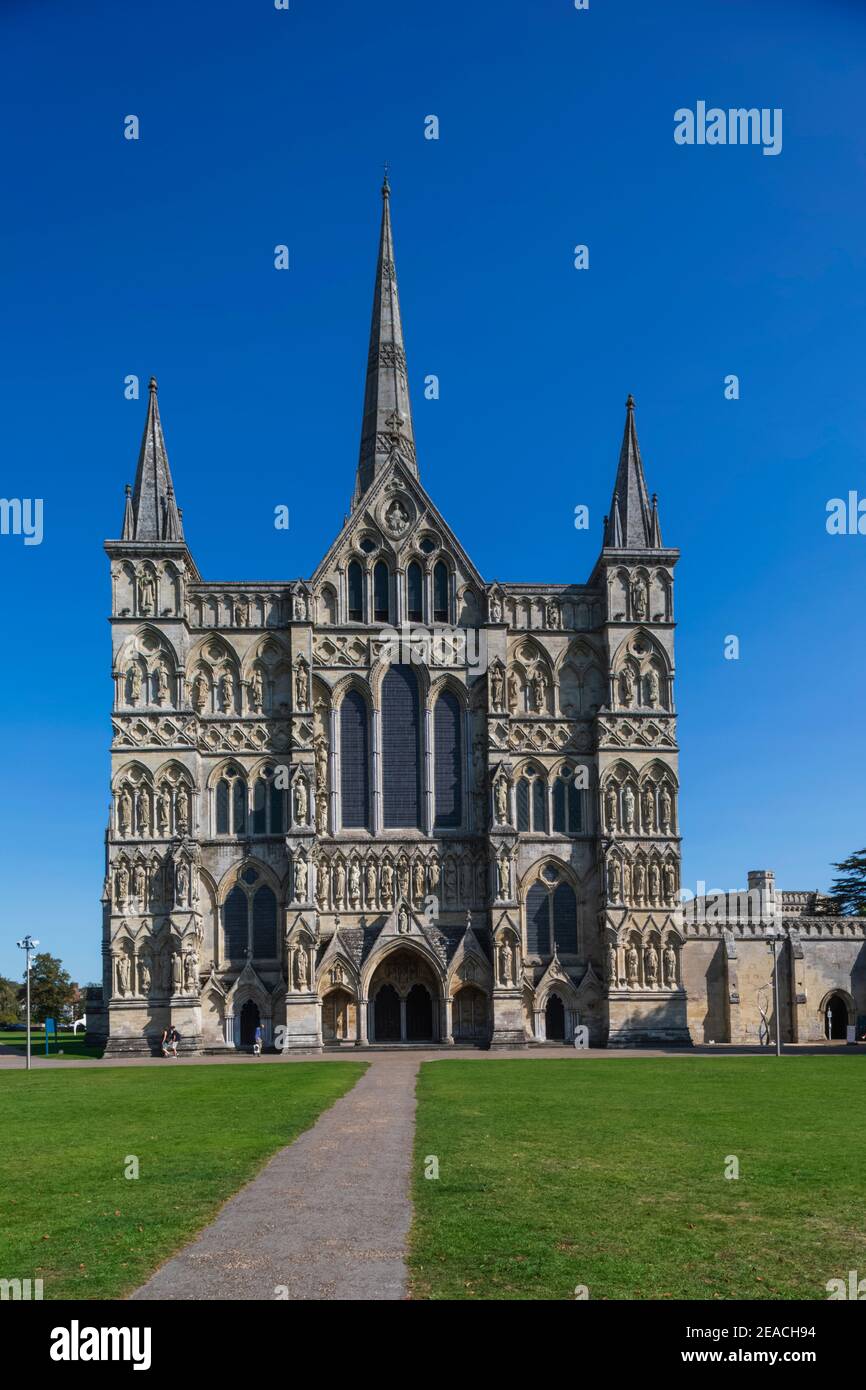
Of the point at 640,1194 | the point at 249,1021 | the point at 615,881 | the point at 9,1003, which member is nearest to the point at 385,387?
the point at 615,881

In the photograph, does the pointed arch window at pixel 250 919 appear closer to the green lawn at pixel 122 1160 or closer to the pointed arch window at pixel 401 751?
the pointed arch window at pixel 401 751

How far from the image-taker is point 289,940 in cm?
6069

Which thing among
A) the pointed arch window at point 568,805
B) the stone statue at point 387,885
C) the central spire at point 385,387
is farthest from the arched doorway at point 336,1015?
the central spire at point 385,387

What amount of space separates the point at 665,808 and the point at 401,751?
13.1 m

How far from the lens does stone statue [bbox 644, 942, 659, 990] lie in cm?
6300

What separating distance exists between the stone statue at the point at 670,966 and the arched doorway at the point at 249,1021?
1935 centimetres

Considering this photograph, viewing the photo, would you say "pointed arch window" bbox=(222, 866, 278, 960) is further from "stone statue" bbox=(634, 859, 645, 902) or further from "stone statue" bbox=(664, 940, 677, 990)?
"stone statue" bbox=(664, 940, 677, 990)

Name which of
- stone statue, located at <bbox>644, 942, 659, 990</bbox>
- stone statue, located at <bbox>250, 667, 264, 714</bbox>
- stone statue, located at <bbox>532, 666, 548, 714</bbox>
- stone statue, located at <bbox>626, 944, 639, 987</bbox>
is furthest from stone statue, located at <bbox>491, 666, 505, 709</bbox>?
stone statue, located at <bbox>644, 942, 659, 990</bbox>

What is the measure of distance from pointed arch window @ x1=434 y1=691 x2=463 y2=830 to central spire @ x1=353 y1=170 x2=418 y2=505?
14207 mm

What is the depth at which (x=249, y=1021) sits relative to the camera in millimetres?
62469

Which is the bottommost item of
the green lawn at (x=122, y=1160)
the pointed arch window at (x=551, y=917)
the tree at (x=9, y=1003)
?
the tree at (x=9, y=1003)

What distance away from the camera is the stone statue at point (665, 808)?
64125 mm

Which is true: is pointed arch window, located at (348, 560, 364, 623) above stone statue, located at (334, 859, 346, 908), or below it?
above

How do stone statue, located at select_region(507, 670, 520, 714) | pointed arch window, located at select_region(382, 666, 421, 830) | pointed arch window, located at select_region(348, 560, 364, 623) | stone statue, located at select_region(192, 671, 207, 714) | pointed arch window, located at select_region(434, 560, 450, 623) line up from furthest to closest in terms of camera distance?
pointed arch window, located at select_region(434, 560, 450, 623) → pointed arch window, located at select_region(348, 560, 364, 623) → stone statue, located at select_region(507, 670, 520, 714) → pointed arch window, located at select_region(382, 666, 421, 830) → stone statue, located at select_region(192, 671, 207, 714)
